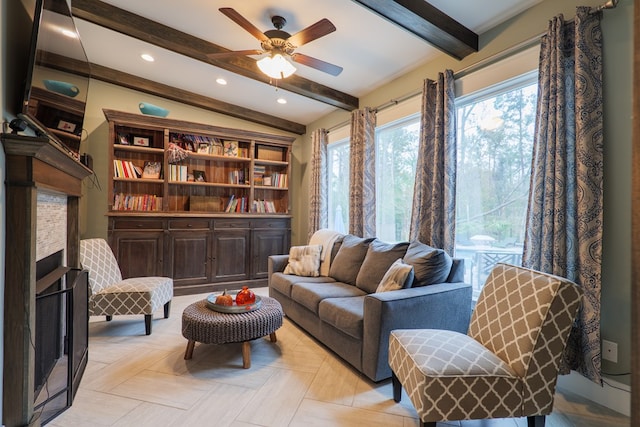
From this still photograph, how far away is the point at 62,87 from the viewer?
5.85ft

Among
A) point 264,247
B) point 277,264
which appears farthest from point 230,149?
point 277,264

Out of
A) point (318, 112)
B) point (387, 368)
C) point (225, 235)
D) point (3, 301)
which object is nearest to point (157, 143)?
point (225, 235)

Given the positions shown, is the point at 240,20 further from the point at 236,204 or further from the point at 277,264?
the point at 236,204

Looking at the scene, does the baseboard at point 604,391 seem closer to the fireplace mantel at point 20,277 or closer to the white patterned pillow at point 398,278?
the white patterned pillow at point 398,278

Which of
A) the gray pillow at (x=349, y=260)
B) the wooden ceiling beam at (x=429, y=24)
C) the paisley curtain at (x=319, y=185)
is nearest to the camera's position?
the wooden ceiling beam at (x=429, y=24)

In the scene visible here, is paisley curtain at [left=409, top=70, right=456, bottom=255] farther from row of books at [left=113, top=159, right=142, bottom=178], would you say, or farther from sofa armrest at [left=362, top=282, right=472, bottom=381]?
row of books at [left=113, top=159, right=142, bottom=178]

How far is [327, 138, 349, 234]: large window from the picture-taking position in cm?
443

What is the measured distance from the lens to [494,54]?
2.42 meters

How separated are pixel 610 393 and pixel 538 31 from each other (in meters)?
2.36

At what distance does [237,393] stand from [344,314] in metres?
0.85

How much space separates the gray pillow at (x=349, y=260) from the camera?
10.0 feet

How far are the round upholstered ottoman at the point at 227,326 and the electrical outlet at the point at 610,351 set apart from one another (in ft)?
6.83

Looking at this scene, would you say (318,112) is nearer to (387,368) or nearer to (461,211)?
(461,211)

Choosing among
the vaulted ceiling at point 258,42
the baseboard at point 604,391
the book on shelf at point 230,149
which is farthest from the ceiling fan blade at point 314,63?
the baseboard at point 604,391
